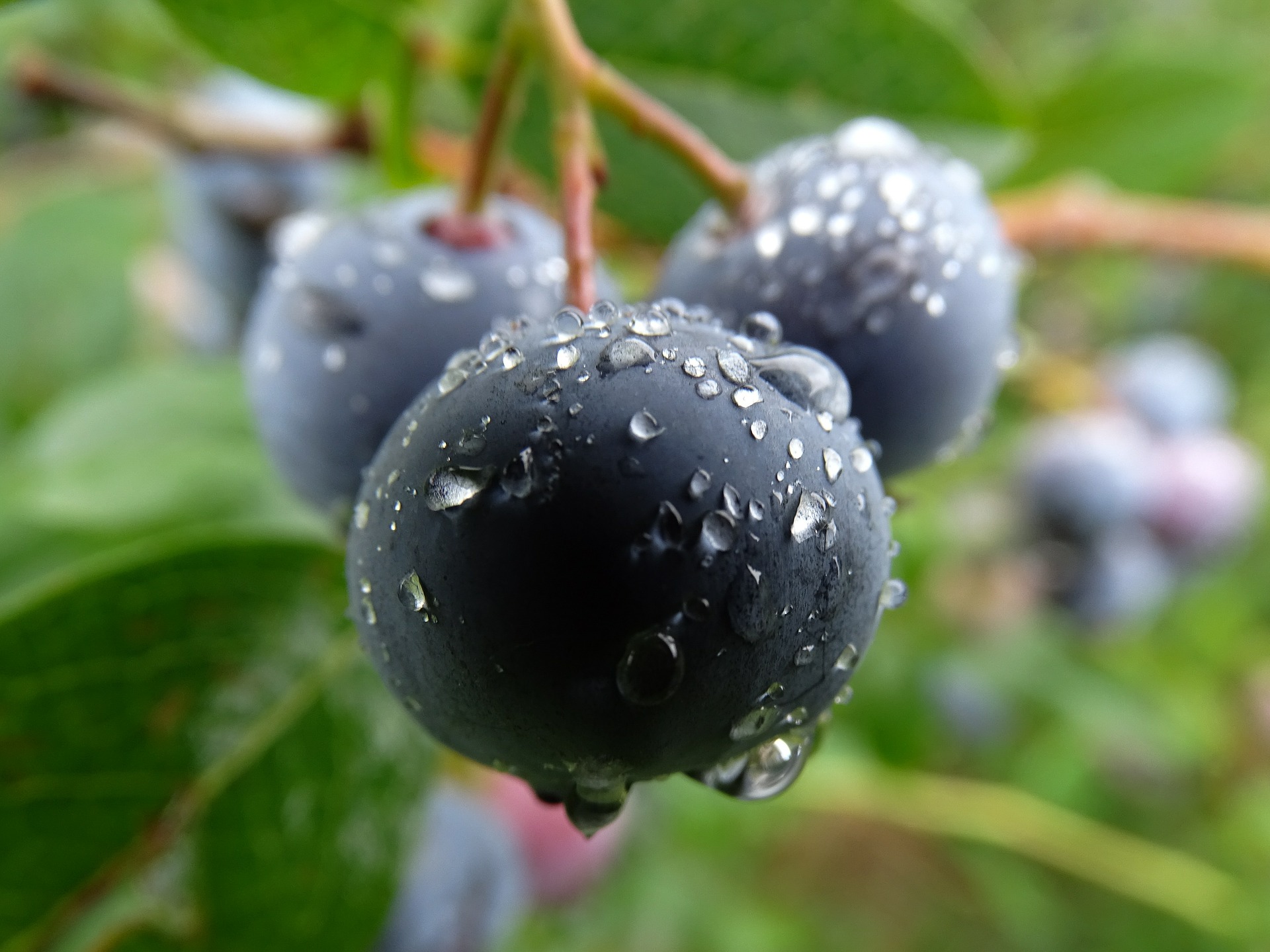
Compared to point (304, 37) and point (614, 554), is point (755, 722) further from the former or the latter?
point (304, 37)

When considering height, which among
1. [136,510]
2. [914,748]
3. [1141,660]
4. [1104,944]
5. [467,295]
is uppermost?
[467,295]

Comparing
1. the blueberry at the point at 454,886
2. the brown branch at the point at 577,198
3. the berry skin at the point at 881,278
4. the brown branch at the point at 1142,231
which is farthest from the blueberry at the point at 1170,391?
the brown branch at the point at 577,198

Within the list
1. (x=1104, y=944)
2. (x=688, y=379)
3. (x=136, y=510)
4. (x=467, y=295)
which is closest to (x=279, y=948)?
(x=136, y=510)

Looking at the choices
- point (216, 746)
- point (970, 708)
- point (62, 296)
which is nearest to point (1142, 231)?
point (216, 746)

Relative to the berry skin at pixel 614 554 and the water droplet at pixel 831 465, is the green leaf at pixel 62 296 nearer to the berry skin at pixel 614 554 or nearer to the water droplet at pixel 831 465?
the berry skin at pixel 614 554

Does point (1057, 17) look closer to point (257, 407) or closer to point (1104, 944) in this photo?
point (1104, 944)

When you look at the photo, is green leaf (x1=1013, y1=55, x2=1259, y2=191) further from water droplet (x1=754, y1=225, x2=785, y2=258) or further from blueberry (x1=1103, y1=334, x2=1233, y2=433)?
water droplet (x1=754, y1=225, x2=785, y2=258)

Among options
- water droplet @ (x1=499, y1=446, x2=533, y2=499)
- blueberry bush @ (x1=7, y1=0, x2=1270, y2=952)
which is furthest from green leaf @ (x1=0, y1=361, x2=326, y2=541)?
water droplet @ (x1=499, y1=446, x2=533, y2=499)
